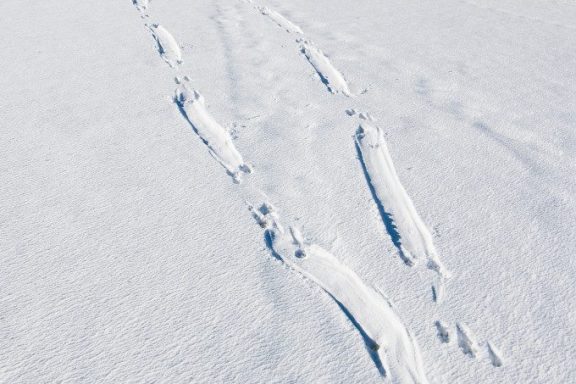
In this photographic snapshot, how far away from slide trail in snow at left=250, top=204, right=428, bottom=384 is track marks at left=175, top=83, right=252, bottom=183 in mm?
352

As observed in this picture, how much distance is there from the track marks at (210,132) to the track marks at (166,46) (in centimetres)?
41

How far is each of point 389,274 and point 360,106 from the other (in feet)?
4.45

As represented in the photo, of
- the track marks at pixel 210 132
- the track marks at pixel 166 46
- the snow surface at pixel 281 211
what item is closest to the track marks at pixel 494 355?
the snow surface at pixel 281 211

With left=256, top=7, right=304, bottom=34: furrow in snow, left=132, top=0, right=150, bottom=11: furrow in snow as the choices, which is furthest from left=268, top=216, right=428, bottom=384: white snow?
left=132, top=0, right=150, bottom=11: furrow in snow

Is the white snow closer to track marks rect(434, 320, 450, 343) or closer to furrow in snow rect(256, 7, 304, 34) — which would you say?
track marks rect(434, 320, 450, 343)

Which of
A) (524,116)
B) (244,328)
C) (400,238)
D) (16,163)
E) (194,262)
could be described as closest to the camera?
(244,328)

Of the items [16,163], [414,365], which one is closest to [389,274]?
[414,365]

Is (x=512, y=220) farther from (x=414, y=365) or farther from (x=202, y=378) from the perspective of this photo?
(x=202, y=378)

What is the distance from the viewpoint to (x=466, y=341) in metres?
1.37

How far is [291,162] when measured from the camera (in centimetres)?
220

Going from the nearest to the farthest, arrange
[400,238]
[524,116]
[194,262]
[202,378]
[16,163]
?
[202,378] < [194,262] < [400,238] < [16,163] < [524,116]

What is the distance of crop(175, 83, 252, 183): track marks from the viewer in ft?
7.07

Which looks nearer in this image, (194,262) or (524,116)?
(194,262)

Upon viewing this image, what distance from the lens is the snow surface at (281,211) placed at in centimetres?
134
